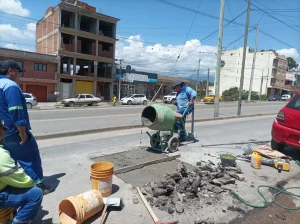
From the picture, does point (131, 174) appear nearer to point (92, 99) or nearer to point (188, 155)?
point (188, 155)

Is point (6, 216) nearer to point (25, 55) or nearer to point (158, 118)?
point (158, 118)

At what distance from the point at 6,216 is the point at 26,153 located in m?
1.02

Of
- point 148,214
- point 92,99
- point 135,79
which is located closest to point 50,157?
point 148,214

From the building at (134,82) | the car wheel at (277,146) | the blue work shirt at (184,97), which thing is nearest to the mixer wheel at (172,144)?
the blue work shirt at (184,97)

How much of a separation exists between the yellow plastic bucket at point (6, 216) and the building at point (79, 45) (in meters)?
32.8

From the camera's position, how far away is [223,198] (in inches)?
154

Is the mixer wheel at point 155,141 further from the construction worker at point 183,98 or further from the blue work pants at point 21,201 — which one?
the blue work pants at point 21,201

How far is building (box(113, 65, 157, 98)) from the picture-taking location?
40.6m

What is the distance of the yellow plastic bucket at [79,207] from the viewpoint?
9.49 feet

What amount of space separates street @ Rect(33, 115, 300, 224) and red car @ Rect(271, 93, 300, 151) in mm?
596

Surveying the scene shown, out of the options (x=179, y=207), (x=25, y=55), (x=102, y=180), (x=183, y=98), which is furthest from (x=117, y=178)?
(x=25, y=55)

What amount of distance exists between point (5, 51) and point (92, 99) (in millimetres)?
11443

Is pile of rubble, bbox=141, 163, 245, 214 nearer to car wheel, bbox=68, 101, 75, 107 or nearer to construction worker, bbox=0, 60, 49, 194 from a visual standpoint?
construction worker, bbox=0, 60, 49, 194

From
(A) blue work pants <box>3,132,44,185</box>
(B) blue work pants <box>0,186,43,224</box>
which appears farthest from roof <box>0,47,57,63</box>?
(B) blue work pants <box>0,186,43,224</box>
